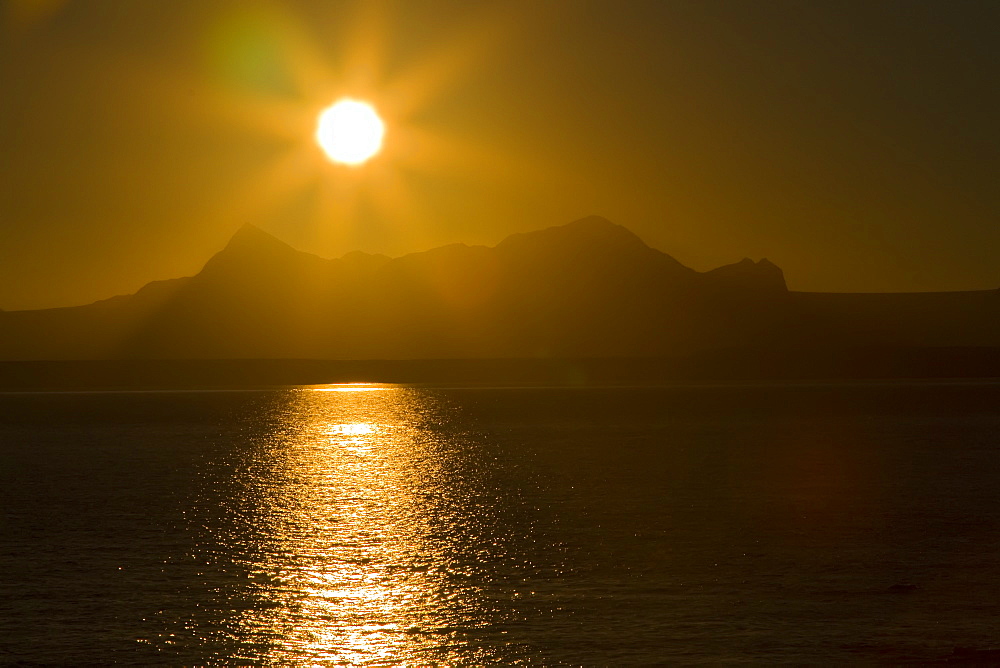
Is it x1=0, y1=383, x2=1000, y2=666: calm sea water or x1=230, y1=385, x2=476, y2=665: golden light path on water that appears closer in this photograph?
x1=230, y1=385, x2=476, y2=665: golden light path on water

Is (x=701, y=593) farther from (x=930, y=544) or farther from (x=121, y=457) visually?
(x=121, y=457)

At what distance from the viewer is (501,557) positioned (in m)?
28.9

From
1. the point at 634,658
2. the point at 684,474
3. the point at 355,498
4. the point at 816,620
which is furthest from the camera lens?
the point at 684,474

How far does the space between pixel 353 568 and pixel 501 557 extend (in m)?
4.36

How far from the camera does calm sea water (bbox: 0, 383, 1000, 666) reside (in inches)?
774

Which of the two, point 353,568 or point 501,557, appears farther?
point 501,557

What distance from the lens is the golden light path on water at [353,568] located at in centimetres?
1952

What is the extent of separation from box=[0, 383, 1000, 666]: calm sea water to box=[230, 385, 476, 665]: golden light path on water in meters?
0.10

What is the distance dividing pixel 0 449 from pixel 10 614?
58258 millimetres

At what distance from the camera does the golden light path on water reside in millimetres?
19516

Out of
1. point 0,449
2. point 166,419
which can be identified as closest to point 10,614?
point 0,449

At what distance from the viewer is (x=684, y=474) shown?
5312cm

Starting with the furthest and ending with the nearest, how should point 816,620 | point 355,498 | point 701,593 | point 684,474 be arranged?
point 684,474, point 355,498, point 701,593, point 816,620

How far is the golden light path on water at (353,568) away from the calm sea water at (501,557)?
0.34 feet
